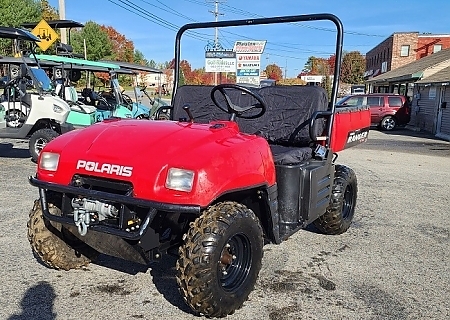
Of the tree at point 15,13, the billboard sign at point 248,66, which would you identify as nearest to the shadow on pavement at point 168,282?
the billboard sign at point 248,66

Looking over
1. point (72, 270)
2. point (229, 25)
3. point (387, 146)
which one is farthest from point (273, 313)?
point (387, 146)

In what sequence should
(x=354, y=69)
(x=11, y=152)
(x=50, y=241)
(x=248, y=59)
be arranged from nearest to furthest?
(x=50, y=241) → (x=11, y=152) → (x=248, y=59) → (x=354, y=69)

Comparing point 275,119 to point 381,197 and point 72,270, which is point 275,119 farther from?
point 381,197

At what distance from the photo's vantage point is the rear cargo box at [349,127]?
14.1ft

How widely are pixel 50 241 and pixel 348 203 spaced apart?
10.2ft

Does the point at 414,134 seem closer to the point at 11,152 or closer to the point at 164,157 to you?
the point at 11,152

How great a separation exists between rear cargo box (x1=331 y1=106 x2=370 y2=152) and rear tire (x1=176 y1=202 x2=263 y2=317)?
→ 167 centimetres

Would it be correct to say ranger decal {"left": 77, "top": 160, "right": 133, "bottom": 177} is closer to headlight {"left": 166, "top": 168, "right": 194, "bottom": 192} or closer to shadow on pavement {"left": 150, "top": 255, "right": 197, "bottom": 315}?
headlight {"left": 166, "top": 168, "right": 194, "bottom": 192}

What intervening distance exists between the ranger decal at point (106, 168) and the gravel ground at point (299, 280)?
3.07 ft

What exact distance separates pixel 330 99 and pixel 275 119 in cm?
56

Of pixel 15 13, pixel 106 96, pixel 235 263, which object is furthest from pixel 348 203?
pixel 15 13

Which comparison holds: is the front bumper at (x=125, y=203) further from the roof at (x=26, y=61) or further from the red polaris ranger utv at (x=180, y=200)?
the roof at (x=26, y=61)

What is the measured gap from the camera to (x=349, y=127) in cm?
461


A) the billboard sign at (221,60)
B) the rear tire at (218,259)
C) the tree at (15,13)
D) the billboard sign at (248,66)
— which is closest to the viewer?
the rear tire at (218,259)
